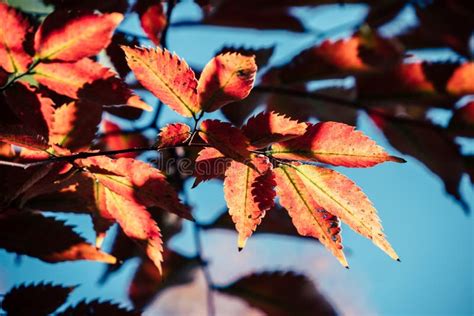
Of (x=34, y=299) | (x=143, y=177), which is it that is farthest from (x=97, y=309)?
(x=143, y=177)

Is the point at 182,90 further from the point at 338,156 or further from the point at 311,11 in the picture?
the point at 311,11

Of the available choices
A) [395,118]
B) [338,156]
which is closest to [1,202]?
[338,156]

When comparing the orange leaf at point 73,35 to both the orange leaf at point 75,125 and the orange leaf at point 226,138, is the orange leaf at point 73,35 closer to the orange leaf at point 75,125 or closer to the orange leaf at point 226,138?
the orange leaf at point 75,125

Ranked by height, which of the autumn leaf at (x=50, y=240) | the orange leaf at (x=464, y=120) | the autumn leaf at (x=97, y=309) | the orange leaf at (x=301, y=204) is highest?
the orange leaf at (x=301, y=204)

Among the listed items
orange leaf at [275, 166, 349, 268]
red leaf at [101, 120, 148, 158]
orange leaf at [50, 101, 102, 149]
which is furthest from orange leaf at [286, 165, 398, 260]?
red leaf at [101, 120, 148, 158]

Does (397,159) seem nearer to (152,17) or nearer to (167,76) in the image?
(167,76)

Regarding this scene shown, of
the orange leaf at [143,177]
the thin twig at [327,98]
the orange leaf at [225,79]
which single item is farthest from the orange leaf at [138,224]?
the thin twig at [327,98]
